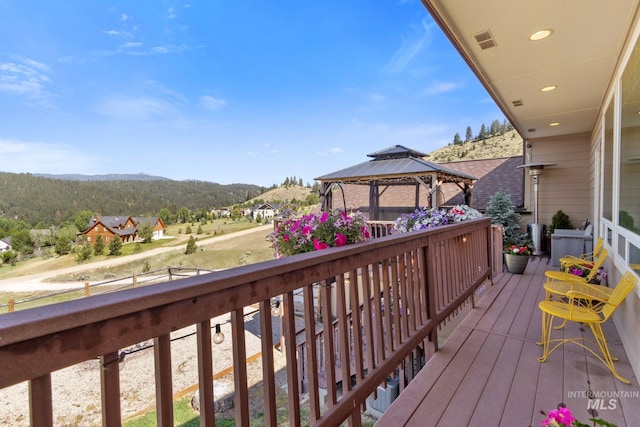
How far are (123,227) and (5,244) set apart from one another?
10.9 feet

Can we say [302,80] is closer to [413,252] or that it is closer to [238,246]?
[238,246]

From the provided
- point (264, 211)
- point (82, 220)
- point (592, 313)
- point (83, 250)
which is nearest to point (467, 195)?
point (264, 211)

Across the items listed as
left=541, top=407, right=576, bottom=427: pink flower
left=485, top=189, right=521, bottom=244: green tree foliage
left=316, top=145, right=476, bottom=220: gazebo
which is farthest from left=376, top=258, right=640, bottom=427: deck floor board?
left=316, top=145, right=476, bottom=220: gazebo

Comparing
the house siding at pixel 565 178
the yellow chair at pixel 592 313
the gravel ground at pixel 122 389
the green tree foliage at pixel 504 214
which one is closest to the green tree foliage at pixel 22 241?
the gravel ground at pixel 122 389

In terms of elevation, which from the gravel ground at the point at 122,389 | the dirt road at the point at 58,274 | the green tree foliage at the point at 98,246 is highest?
the green tree foliage at the point at 98,246

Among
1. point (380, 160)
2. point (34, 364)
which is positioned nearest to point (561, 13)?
point (34, 364)

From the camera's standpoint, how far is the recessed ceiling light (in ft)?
9.36

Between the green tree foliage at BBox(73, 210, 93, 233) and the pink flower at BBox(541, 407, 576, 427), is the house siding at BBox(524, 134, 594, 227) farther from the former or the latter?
the green tree foliage at BBox(73, 210, 93, 233)

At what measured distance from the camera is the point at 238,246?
39.1 ft

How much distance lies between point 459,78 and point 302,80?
44.6 ft

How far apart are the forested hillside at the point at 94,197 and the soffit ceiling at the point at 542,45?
27.6ft

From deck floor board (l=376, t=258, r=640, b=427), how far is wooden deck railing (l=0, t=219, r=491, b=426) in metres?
0.26

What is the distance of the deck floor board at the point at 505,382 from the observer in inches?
70.4

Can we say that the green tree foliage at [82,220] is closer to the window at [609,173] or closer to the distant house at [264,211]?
the distant house at [264,211]
